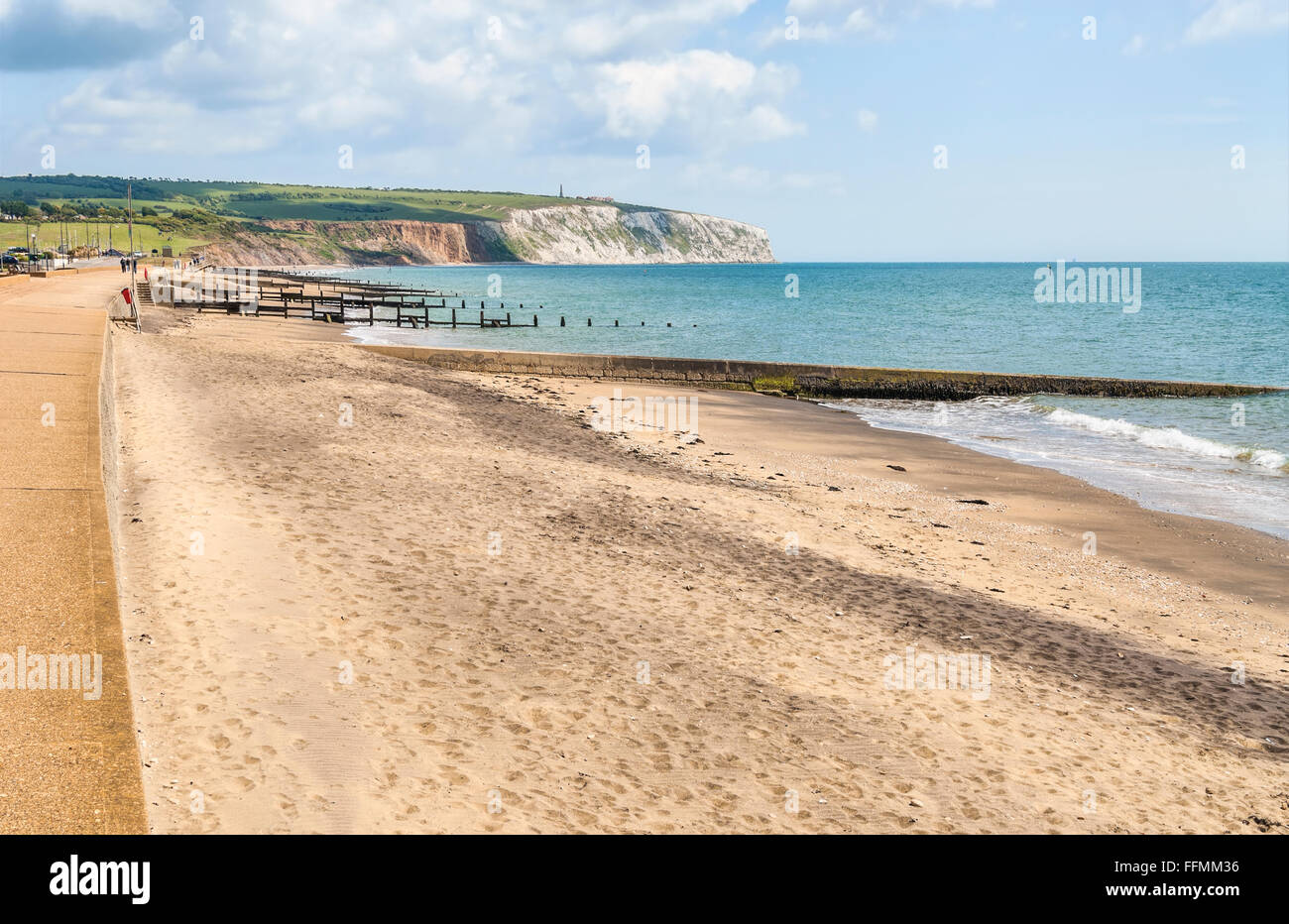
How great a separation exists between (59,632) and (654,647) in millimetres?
4204

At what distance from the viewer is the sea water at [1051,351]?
62.2 feet

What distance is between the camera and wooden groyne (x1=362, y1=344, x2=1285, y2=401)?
2931 cm

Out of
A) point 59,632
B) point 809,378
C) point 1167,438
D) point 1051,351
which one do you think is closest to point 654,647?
point 59,632

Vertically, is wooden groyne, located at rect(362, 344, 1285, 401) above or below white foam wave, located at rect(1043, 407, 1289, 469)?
above

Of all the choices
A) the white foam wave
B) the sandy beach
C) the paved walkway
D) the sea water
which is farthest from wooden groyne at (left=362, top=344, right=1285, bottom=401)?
the paved walkway

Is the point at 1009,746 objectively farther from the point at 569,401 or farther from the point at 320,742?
the point at 569,401

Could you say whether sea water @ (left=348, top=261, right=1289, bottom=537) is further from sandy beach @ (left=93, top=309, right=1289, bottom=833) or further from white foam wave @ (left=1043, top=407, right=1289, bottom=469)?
sandy beach @ (left=93, top=309, right=1289, bottom=833)

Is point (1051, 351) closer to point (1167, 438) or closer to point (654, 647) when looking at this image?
point (1167, 438)

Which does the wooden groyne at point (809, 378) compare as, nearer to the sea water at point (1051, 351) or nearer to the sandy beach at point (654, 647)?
the sea water at point (1051, 351)

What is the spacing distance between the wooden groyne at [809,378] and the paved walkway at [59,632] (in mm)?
19680

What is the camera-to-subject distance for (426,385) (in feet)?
77.6

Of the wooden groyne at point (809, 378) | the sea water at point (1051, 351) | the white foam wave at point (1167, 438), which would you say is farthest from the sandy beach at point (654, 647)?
the wooden groyne at point (809, 378)

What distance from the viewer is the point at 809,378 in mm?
30312

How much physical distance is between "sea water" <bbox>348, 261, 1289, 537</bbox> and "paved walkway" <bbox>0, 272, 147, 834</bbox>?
15.2 meters
